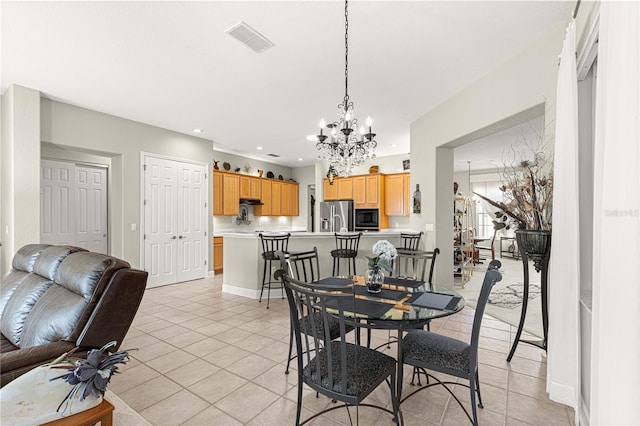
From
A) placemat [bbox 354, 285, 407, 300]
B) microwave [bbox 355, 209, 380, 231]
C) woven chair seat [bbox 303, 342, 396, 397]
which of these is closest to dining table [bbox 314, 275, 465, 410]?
placemat [bbox 354, 285, 407, 300]

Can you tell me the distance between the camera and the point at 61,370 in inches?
51.6

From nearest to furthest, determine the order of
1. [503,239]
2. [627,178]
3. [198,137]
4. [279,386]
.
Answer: [627,178]
[279,386]
[198,137]
[503,239]

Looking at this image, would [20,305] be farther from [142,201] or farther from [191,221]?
[191,221]

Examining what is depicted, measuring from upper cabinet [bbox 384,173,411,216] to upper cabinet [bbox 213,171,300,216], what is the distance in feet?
9.96

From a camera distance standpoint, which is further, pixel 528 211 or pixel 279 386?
pixel 528 211

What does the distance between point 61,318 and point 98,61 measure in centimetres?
279

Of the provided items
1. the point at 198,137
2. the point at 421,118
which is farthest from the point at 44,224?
the point at 421,118

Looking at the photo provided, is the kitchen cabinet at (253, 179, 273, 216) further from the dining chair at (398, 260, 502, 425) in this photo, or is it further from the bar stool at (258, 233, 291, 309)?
the dining chair at (398, 260, 502, 425)

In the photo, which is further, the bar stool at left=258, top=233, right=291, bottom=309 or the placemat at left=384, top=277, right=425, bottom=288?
the bar stool at left=258, top=233, right=291, bottom=309

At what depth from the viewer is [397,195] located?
711 cm

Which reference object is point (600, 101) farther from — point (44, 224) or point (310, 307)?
point (44, 224)

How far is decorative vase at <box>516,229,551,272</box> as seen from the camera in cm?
239

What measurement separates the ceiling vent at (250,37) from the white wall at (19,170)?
3158 millimetres

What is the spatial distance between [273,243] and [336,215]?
3.29 metres
